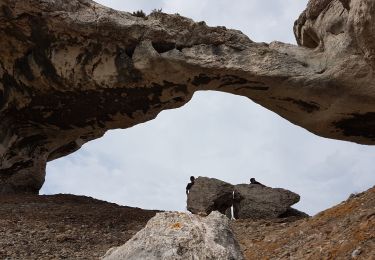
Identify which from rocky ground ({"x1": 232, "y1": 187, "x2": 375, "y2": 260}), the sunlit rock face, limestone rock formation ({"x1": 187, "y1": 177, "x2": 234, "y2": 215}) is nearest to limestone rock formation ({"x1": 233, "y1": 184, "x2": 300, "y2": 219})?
limestone rock formation ({"x1": 187, "y1": 177, "x2": 234, "y2": 215})

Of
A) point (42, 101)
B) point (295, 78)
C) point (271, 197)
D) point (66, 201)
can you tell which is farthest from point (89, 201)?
point (295, 78)

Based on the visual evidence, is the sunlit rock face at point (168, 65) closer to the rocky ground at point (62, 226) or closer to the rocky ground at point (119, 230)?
the rocky ground at point (62, 226)

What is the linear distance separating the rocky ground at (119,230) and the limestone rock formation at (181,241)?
4083 millimetres

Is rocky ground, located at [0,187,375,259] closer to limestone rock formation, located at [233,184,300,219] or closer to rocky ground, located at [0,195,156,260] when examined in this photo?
rocky ground, located at [0,195,156,260]

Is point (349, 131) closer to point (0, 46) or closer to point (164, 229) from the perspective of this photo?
point (0, 46)

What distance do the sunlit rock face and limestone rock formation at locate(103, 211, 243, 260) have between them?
A: 493 inches

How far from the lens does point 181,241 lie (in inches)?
212

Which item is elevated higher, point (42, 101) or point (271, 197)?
point (42, 101)

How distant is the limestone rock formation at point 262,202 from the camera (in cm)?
2070

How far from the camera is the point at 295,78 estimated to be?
18125 millimetres

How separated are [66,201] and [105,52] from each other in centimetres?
613

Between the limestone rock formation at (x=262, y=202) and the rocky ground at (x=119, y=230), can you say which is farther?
the limestone rock formation at (x=262, y=202)

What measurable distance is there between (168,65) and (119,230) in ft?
20.1

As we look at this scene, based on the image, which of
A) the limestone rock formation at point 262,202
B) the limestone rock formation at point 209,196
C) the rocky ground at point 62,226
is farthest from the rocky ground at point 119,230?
the limestone rock formation at point 262,202
